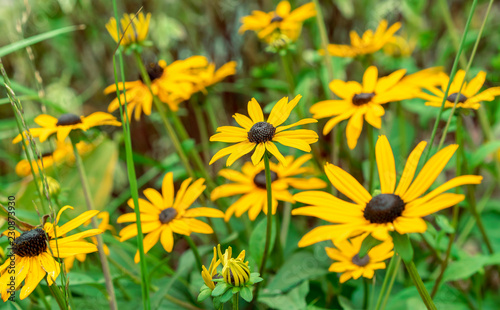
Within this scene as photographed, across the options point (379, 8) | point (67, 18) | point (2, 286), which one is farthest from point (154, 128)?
point (2, 286)

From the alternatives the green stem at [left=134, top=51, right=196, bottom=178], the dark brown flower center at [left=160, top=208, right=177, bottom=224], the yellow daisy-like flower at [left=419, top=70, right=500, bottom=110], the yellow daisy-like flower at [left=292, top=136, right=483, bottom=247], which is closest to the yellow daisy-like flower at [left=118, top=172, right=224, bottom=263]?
the dark brown flower center at [left=160, top=208, right=177, bottom=224]

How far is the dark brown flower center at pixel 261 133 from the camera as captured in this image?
522 mm

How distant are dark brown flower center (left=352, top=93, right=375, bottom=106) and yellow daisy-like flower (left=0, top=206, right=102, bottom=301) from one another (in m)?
0.40

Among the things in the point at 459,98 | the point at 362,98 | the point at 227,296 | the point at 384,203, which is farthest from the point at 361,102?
the point at 227,296

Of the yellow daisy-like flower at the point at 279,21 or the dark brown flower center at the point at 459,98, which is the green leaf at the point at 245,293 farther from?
the yellow daisy-like flower at the point at 279,21

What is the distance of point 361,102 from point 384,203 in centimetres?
26

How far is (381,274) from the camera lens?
0.78 meters

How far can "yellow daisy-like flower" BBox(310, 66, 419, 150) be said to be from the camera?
63 cm

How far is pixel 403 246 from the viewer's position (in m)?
0.41

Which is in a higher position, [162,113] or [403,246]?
[162,113]

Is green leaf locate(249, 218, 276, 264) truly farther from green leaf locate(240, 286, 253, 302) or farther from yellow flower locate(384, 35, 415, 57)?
yellow flower locate(384, 35, 415, 57)

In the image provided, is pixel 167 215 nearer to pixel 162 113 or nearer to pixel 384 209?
pixel 162 113

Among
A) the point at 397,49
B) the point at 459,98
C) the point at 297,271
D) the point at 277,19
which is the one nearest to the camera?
the point at 459,98

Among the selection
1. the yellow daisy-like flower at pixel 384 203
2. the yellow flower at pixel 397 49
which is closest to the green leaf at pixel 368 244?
the yellow daisy-like flower at pixel 384 203
